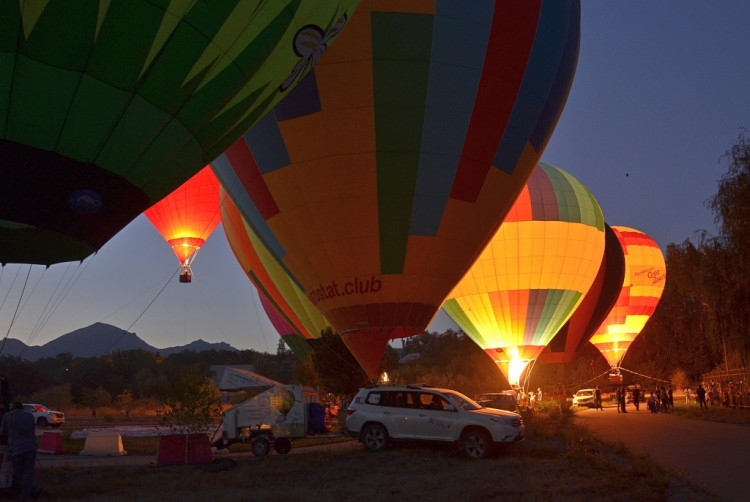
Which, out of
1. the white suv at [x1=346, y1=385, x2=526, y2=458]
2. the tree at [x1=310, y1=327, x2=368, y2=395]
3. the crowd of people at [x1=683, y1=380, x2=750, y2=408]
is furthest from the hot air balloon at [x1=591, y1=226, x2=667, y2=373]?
the white suv at [x1=346, y1=385, x2=526, y2=458]

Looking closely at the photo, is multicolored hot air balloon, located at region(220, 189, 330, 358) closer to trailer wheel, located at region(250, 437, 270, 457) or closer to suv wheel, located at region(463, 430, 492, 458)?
trailer wheel, located at region(250, 437, 270, 457)

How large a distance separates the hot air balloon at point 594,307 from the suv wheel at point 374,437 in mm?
24154

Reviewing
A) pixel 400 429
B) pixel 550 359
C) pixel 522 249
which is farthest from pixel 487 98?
pixel 550 359

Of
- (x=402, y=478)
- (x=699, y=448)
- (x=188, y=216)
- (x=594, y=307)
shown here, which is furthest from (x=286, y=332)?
(x=402, y=478)

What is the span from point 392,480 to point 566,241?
772 inches

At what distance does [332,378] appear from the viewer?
34.2 metres

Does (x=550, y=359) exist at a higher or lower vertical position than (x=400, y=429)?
higher

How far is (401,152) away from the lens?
1480 cm

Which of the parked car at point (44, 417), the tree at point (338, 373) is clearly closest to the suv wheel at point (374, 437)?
the parked car at point (44, 417)

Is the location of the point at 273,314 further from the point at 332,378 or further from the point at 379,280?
the point at 379,280

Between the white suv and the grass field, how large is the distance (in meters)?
0.29

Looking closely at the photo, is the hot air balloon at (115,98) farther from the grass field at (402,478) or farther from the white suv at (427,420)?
the white suv at (427,420)

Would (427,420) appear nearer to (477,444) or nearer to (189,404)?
(477,444)

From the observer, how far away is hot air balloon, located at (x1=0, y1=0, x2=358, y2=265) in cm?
641
